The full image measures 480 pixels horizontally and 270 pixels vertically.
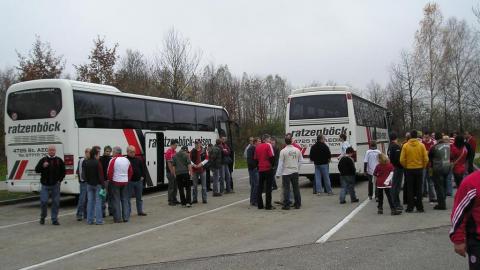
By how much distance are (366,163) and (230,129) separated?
37.5 ft

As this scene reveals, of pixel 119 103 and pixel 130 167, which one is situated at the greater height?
pixel 119 103

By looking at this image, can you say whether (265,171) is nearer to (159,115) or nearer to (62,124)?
(62,124)

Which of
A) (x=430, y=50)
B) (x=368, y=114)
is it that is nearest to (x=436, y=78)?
(x=430, y=50)

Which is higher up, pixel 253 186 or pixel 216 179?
pixel 216 179

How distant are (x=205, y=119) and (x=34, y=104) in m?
8.38

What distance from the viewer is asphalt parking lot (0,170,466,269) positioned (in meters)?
7.10

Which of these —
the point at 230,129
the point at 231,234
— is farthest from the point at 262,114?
the point at 231,234

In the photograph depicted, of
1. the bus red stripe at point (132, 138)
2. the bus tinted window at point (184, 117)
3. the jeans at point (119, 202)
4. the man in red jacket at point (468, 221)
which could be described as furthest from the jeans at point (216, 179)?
the man in red jacket at point (468, 221)

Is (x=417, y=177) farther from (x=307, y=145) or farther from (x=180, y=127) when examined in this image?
(x=180, y=127)

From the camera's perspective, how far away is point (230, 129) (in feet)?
78.6

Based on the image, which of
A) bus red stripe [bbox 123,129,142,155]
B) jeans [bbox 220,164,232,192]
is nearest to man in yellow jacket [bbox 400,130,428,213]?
jeans [bbox 220,164,232,192]

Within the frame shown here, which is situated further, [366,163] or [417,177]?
[366,163]

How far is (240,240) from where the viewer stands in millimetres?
8773

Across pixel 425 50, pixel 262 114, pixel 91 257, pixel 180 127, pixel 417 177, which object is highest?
pixel 425 50
